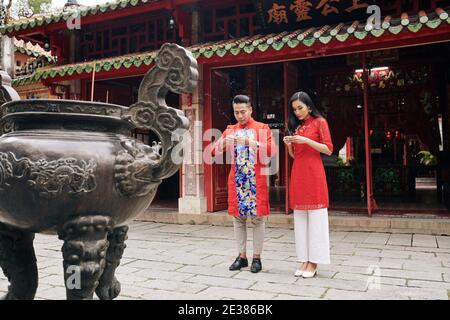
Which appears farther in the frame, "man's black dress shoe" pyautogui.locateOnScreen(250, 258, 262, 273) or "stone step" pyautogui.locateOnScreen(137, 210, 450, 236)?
"stone step" pyautogui.locateOnScreen(137, 210, 450, 236)

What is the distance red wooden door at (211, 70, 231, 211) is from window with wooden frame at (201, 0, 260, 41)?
0.82m

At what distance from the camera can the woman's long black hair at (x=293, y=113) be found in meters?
3.76

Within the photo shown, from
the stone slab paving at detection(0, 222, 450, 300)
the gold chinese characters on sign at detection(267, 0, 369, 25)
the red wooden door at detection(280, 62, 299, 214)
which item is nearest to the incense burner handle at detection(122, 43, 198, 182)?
the stone slab paving at detection(0, 222, 450, 300)

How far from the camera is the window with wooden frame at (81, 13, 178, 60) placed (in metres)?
8.80

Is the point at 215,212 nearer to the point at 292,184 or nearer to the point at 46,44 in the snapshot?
the point at 292,184

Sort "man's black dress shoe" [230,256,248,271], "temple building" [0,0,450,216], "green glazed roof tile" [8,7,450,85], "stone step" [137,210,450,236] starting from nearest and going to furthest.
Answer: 1. "man's black dress shoe" [230,256,248,271]
2. "green glazed roof tile" [8,7,450,85]
3. "stone step" [137,210,450,236]
4. "temple building" [0,0,450,216]

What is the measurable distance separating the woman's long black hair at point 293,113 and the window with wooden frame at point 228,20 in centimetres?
432

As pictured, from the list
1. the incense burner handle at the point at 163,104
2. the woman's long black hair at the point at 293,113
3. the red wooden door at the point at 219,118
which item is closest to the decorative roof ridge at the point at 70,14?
the red wooden door at the point at 219,118

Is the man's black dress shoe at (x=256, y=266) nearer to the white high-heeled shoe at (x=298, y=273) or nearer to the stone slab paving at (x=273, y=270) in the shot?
the stone slab paving at (x=273, y=270)

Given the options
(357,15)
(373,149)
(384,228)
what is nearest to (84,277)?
(384,228)

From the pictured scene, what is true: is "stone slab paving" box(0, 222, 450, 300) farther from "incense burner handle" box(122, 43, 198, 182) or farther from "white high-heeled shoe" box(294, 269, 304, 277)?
"incense burner handle" box(122, 43, 198, 182)

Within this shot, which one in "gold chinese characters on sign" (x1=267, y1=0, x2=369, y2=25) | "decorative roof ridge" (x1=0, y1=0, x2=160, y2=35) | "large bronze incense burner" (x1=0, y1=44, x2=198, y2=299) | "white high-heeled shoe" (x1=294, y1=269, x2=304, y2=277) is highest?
"decorative roof ridge" (x1=0, y1=0, x2=160, y2=35)

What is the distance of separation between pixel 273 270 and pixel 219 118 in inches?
181

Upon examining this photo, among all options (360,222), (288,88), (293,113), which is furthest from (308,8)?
(293,113)
